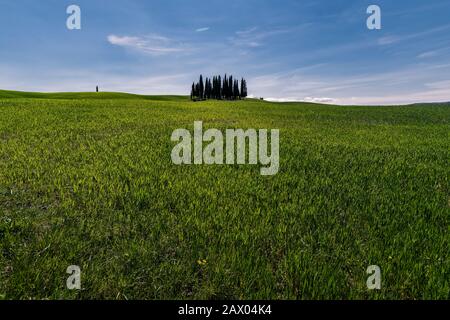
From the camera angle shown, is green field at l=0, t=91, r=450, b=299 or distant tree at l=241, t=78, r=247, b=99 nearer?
green field at l=0, t=91, r=450, b=299

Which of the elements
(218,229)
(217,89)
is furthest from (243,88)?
(218,229)

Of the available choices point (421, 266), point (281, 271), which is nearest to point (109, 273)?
point (281, 271)

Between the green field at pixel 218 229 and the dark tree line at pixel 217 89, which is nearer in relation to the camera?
the green field at pixel 218 229

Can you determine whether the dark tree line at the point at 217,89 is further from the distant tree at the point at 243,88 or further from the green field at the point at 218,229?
the green field at the point at 218,229

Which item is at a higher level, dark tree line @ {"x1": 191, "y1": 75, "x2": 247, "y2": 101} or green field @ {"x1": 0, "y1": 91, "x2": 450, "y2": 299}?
dark tree line @ {"x1": 191, "y1": 75, "x2": 247, "y2": 101}

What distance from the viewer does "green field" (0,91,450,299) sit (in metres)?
4.00

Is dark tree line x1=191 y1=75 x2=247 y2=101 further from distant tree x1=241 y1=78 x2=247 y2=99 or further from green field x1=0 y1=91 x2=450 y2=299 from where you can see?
green field x1=0 y1=91 x2=450 y2=299

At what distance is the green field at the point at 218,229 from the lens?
400cm

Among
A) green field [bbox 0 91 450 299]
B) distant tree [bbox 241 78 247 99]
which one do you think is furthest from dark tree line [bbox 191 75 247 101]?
green field [bbox 0 91 450 299]

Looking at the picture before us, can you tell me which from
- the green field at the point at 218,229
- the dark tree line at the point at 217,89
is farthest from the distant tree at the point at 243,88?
the green field at the point at 218,229

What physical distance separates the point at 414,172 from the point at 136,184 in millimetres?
8377

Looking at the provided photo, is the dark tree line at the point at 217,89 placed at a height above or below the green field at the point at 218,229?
above

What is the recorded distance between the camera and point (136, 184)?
7375 millimetres
